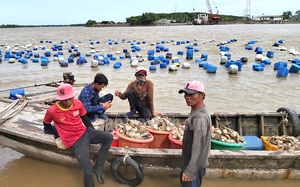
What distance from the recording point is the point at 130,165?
472cm

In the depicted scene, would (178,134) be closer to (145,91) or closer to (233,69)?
(145,91)

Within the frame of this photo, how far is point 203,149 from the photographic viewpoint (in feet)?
11.3

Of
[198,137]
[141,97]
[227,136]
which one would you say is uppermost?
[198,137]

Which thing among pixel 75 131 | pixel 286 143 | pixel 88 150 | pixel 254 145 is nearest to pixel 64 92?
pixel 75 131

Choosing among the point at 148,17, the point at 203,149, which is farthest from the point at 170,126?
the point at 148,17

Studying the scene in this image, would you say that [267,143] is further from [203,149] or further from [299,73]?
[299,73]

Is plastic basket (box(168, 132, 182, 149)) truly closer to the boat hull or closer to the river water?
the boat hull

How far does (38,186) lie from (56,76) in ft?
40.9

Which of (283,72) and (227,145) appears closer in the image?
(227,145)

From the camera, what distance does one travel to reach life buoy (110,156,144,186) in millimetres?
4711

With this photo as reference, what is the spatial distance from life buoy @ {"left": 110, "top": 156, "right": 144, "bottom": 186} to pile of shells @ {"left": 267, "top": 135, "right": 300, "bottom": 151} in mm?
2497

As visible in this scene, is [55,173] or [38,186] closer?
[38,186]

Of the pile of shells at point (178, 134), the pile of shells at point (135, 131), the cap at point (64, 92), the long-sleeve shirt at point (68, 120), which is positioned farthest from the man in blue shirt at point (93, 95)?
the pile of shells at point (178, 134)

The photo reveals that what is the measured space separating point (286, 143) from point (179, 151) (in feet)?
6.84
